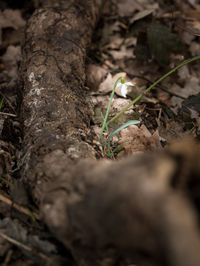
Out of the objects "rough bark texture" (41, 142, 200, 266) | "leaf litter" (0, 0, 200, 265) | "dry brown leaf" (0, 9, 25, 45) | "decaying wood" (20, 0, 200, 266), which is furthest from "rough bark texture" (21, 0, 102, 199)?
"dry brown leaf" (0, 9, 25, 45)

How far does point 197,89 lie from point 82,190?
2019 mm

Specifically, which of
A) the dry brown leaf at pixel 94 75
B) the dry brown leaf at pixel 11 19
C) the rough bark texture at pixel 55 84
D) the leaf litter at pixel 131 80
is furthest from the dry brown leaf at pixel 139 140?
the dry brown leaf at pixel 11 19

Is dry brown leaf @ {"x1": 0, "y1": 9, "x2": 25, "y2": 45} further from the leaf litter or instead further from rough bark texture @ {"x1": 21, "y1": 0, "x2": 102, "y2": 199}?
rough bark texture @ {"x1": 21, "y1": 0, "x2": 102, "y2": 199}

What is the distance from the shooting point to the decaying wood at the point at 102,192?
0.75m

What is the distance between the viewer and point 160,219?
2.46 ft

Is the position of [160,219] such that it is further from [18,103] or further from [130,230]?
[18,103]

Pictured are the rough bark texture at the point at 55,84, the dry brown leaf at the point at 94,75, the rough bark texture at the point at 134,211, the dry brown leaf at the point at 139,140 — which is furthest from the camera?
the dry brown leaf at the point at 94,75

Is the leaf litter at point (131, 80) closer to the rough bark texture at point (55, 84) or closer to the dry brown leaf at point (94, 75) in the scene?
the dry brown leaf at point (94, 75)

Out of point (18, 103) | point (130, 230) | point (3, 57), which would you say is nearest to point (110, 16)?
point (3, 57)

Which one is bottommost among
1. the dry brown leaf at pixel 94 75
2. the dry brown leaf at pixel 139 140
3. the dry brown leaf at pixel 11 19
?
the dry brown leaf at pixel 139 140

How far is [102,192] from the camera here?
2.81ft

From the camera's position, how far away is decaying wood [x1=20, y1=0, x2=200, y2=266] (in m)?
0.75

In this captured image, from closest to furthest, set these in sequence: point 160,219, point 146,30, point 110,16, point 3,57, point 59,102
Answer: point 160,219 → point 59,102 → point 146,30 → point 3,57 → point 110,16

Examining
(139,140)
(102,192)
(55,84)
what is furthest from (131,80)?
(102,192)
